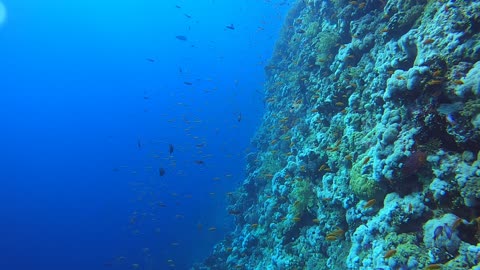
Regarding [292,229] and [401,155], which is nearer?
[401,155]

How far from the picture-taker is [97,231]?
4544cm

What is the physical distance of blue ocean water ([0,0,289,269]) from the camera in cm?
3759

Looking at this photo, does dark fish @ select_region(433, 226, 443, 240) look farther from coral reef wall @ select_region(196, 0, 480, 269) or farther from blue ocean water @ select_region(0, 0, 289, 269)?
blue ocean water @ select_region(0, 0, 289, 269)

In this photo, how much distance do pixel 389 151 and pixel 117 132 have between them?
81477mm

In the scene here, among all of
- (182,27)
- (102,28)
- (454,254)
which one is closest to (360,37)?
(454,254)

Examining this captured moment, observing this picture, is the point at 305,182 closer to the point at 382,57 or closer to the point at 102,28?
the point at 382,57

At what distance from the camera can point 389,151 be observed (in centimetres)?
533

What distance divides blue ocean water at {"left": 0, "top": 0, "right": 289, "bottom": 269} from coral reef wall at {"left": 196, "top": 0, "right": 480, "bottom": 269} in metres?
5.24

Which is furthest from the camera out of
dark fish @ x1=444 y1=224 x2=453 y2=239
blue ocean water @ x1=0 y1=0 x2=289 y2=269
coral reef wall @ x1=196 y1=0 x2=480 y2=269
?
blue ocean water @ x1=0 y1=0 x2=289 y2=269

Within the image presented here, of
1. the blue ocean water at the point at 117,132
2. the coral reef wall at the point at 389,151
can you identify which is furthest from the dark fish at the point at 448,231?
the blue ocean water at the point at 117,132

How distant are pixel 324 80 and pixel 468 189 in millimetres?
7146

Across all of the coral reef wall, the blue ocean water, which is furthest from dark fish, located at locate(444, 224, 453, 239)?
the blue ocean water

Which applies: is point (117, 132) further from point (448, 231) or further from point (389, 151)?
point (448, 231)

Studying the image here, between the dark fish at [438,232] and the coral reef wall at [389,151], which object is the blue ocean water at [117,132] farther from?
the dark fish at [438,232]
